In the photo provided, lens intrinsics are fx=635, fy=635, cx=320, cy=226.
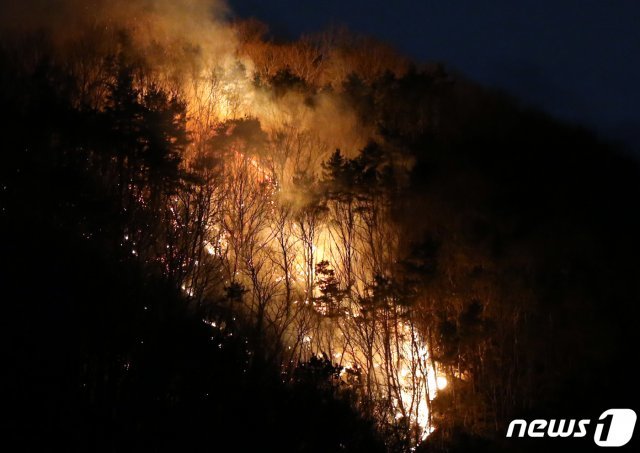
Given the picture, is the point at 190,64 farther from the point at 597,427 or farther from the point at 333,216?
the point at 597,427

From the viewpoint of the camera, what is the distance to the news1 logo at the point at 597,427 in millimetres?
13305

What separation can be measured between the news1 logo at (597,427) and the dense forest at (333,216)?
265 millimetres

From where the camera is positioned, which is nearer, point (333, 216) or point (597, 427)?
point (597, 427)

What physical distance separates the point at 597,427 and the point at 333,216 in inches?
305

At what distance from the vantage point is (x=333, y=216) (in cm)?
1648

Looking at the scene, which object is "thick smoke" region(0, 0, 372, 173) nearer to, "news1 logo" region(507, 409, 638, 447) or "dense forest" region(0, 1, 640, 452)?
"dense forest" region(0, 1, 640, 452)

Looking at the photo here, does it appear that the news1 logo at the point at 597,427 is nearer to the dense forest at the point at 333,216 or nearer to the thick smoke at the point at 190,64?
the dense forest at the point at 333,216

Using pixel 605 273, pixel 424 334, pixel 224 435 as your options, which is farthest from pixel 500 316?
pixel 224 435

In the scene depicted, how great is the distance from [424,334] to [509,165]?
21.4 ft

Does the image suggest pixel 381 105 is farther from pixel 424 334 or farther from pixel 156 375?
pixel 156 375

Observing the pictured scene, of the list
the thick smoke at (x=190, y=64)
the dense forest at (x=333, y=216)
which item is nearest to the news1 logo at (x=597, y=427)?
the dense forest at (x=333, y=216)

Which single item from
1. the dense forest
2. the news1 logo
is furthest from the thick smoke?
the news1 logo

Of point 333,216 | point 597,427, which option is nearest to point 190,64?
point 333,216

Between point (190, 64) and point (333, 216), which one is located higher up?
point (190, 64)
